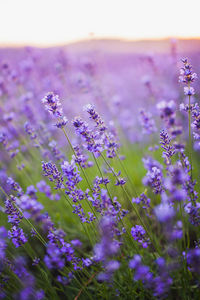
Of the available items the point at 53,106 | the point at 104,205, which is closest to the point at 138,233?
the point at 104,205

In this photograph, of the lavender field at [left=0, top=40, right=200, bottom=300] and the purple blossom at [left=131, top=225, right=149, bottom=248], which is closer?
the lavender field at [left=0, top=40, right=200, bottom=300]

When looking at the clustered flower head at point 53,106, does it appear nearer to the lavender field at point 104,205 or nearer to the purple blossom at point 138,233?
the lavender field at point 104,205

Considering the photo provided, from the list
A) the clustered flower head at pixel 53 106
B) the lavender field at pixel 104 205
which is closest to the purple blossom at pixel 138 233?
the lavender field at pixel 104 205

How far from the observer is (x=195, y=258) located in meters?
1.23

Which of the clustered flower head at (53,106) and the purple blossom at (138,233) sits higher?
the clustered flower head at (53,106)

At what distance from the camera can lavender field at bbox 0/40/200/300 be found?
1570 mm

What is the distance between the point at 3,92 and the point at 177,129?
13.7 feet

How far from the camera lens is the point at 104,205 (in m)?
1.73

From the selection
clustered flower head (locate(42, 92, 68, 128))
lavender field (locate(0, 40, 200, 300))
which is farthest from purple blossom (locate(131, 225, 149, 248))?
clustered flower head (locate(42, 92, 68, 128))

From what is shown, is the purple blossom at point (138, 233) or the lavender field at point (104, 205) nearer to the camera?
the lavender field at point (104, 205)

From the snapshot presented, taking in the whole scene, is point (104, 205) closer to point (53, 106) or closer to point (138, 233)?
point (138, 233)

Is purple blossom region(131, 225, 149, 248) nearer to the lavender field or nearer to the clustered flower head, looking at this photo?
the lavender field

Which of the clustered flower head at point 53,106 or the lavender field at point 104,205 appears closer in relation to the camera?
the lavender field at point 104,205

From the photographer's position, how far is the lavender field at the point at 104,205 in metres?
1.57
